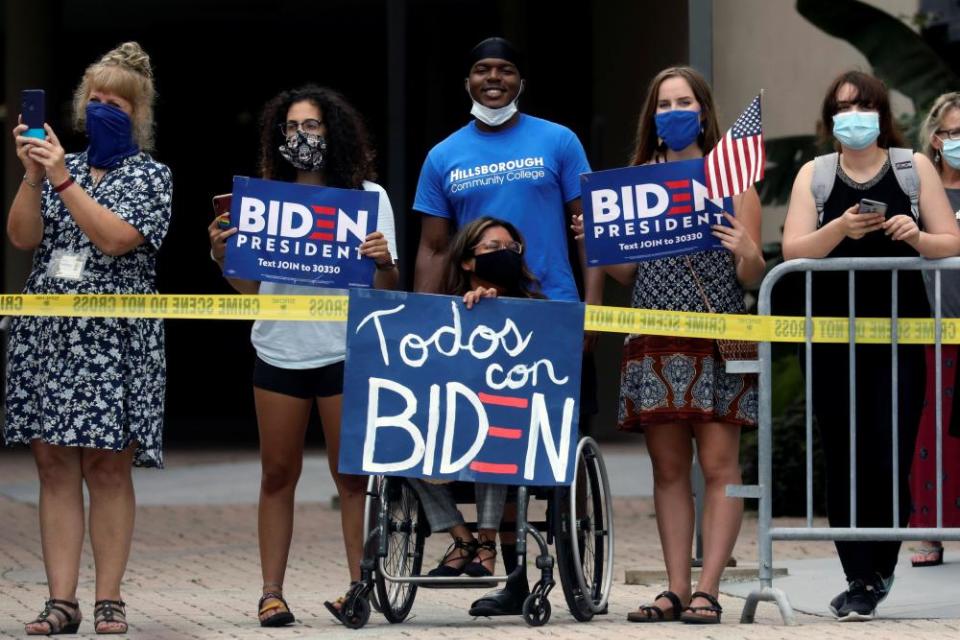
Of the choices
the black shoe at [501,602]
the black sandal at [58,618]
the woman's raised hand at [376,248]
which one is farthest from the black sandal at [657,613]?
the black sandal at [58,618]

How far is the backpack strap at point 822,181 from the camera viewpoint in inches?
294

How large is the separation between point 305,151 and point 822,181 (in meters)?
2.00

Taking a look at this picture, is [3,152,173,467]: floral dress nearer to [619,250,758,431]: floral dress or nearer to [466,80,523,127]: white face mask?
[466,80,523,127]: white face mask

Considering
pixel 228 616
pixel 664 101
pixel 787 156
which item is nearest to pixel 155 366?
pixel 228 616

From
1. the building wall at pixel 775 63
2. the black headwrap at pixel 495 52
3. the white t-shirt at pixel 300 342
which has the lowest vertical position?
the white t-shirt at pixel 300 342

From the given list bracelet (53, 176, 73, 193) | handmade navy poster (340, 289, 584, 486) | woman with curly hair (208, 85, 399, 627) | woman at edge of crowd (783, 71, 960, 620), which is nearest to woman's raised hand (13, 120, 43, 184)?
bracelet (53, 176, 73, 193)

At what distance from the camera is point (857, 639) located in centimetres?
686

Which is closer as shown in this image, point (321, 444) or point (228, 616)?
point (228, 616)

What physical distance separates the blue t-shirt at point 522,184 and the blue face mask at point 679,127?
1.16 ft

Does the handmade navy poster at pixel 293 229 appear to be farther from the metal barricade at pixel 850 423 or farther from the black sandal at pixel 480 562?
the metal barricade at pixel 850 423

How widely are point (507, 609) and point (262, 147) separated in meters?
2.05

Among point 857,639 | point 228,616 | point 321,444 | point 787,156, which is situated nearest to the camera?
point 857,639

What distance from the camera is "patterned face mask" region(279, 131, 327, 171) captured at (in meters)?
7.42

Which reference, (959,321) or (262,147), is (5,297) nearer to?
(262,147)
